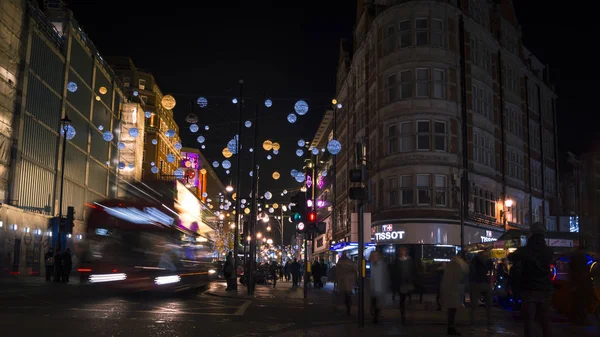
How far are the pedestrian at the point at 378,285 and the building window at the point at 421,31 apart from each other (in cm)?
2351

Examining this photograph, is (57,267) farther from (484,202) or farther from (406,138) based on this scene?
(484,202)

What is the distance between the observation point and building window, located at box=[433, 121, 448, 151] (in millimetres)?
35562

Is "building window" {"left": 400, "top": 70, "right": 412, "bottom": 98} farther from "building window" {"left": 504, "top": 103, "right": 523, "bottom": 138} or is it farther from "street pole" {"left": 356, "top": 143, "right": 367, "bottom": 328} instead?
"street pole" {"left": 356, "top": 143, "right": 367, "bottom": 328}

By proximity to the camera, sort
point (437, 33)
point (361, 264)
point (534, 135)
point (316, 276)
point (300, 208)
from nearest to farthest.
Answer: point (361, 264) < point (300, 208) < point (437, 33) < point (316, 276) < point (534, 135)

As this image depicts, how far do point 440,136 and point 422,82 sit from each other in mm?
3224

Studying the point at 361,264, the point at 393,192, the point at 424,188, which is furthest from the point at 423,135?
the point at 361,264

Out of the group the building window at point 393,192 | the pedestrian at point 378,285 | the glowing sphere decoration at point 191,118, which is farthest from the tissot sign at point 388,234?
the pedestrian at point 378,285

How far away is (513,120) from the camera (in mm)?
43594

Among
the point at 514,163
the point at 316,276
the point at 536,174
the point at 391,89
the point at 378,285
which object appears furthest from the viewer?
the point at 536,174

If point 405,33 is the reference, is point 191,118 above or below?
below

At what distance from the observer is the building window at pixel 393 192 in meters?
36.0

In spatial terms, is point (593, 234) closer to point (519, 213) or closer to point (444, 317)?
point (519, 213)

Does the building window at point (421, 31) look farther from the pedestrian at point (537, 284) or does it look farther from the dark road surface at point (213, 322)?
the pedestrian at point (537, 284)

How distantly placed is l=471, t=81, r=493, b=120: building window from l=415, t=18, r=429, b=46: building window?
4517 mm
